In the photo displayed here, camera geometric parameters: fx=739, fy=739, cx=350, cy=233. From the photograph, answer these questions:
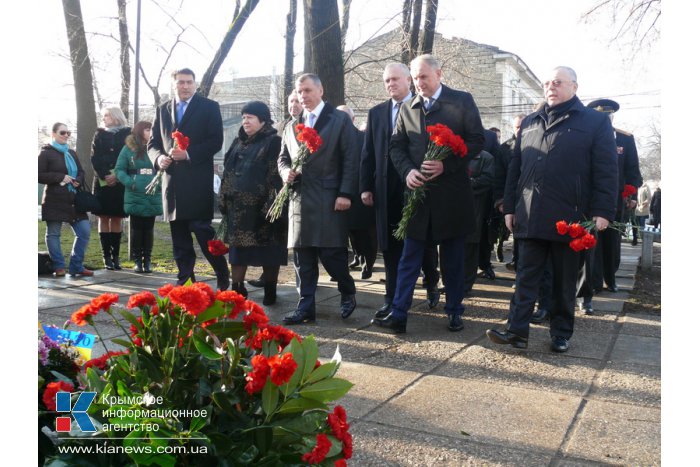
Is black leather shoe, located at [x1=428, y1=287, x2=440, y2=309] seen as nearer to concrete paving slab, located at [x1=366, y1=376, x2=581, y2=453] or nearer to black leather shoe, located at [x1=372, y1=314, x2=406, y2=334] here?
black leather shoe, located at [x1=372, y1=314, x2=406, y2=334]

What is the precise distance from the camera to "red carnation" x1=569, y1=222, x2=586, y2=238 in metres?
4.84

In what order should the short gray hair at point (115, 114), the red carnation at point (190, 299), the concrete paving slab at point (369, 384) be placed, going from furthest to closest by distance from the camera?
1. the short gray hair at point (115, 114)
2. the concrete paving slab at point (369, 384)
3. the red carnation at point (190, 299)

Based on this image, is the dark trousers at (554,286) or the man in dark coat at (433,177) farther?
the man in dark coat at (433,177)

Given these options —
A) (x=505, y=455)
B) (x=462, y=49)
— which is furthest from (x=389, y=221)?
(x=462, y=49)

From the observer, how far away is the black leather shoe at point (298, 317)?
602 centimetres

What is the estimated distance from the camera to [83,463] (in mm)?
1953

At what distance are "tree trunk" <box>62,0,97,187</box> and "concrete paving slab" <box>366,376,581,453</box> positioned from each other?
44.1 ft

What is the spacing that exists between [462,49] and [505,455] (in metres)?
21.4

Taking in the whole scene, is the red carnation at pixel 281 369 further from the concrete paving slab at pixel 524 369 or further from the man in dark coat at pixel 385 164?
the man in dark coat at pixel 385 164

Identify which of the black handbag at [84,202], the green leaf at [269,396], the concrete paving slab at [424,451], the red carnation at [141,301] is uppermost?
the black handbag at [84,202]

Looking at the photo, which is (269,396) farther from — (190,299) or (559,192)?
(559,192)

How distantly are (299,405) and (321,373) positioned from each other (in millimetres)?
112

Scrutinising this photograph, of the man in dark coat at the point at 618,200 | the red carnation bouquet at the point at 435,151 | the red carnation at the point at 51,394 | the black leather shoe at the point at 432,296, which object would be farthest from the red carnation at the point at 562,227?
the red carnation at the point at 51,394

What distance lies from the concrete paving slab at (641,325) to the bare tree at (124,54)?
14.6m
